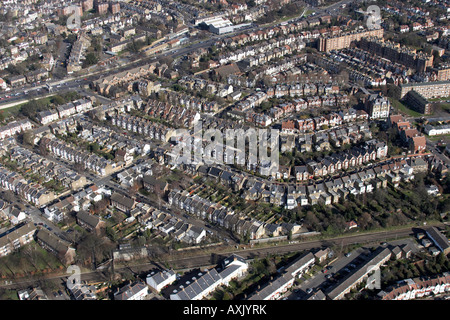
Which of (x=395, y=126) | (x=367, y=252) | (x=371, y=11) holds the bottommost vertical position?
(x=367, y=252)

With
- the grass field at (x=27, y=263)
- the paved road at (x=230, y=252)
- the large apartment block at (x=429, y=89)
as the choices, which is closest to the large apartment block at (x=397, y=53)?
the large apartment block at (x=429, y=89)

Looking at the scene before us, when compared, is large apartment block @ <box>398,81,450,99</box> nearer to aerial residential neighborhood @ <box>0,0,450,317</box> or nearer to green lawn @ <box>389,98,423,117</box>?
aerial residential neighborhood @ <box>0,0,450,317</box>

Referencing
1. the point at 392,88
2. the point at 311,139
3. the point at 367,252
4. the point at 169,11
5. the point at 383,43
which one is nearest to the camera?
the point at 367,252

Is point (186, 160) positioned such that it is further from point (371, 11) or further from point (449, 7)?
point (449, 7)

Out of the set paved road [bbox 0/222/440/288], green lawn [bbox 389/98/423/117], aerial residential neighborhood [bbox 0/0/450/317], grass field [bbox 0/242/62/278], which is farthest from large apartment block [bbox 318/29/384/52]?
grass field [bbox 0/242/62/278]

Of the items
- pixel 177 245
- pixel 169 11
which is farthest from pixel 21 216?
pixel 169 11

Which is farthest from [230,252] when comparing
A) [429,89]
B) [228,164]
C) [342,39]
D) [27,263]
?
[342,39]

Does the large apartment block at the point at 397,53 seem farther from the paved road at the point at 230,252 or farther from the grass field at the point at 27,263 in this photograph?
the grass field at the point at 27,263
